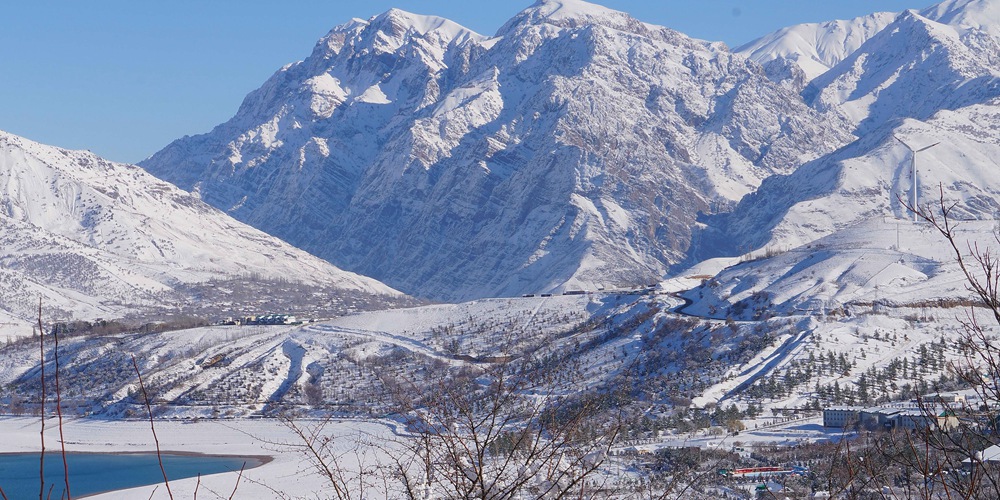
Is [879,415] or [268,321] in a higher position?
[268,321]

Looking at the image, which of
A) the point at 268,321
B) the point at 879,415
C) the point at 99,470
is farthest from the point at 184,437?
the point at 268,321

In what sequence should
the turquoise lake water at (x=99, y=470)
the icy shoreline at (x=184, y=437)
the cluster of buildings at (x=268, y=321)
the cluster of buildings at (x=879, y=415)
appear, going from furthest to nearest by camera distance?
1. the cluster of buildings at (x=268, y=321)
2. the icy shoreline at (x=184, y=437)
3. the turquoise lake water at (x=99, y=470)
4. the cluster of buildings at (x=879, y=415)

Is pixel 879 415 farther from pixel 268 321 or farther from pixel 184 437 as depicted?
pixel 268 321

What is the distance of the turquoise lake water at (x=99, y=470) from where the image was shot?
6300cm

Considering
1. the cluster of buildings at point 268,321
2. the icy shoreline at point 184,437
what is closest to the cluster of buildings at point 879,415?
the icy shoreline at point 184,437

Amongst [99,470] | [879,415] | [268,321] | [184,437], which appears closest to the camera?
[879,415]

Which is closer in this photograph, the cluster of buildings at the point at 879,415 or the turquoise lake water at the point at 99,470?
the cluster of buildings at the point at 879,415

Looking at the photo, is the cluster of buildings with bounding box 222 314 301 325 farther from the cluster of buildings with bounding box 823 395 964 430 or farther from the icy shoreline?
the cluster of buildings with bounding box 823 395 964 430

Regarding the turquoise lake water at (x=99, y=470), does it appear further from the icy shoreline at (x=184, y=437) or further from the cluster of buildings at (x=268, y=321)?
the cluster of buildings at (x=268, y=321)

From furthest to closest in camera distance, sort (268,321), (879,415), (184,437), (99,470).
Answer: (268,321) → (184,437) → (99,470) → (879,415)

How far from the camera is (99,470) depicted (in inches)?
2749

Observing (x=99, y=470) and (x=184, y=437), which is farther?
(x=184, y=437)

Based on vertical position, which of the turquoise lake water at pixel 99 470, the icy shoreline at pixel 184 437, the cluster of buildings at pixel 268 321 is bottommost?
the turquoise lake water at pixel 99 470

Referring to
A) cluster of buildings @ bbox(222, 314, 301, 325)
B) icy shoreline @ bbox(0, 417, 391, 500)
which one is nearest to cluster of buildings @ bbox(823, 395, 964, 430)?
icy shoreline @ bbox(0, 417, 391, 500)
